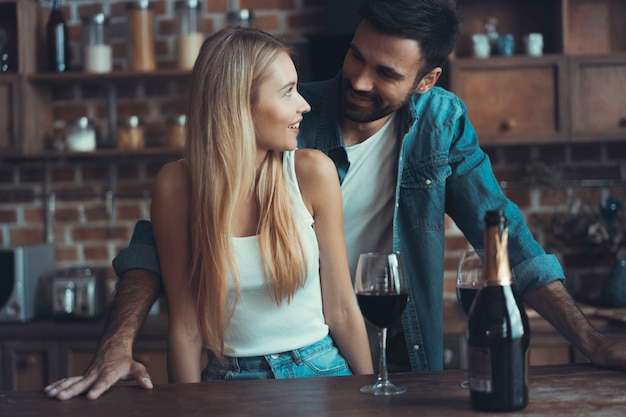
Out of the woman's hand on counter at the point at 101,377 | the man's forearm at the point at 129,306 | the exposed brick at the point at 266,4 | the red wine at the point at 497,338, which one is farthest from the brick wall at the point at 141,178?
the red wine at the point at 497,338

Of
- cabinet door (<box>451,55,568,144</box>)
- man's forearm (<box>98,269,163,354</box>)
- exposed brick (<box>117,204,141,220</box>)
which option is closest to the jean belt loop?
man's forearm (<box>98,269,163,354</box>)

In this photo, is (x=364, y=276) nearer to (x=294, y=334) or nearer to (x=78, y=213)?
(x=294, y=334)

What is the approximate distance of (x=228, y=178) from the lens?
1616 millimetres

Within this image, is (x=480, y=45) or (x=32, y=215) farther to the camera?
(x=32, y=215)

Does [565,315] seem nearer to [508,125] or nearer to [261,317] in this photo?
[261,317]

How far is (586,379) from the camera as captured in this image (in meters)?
1.29

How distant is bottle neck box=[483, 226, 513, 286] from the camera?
3.53ft

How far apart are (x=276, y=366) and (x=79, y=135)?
2.08 metres

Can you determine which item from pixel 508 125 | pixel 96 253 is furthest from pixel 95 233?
pixel 508 125

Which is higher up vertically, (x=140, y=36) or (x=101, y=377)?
(x=140, y=36)

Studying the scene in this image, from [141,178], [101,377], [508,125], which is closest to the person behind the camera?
[101,377]

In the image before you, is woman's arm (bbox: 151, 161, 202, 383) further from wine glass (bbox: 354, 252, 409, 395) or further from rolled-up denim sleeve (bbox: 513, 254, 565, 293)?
rolled-up denim sleeve (bbox: 513, 254, 565, 293)

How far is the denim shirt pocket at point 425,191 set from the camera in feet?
6.43

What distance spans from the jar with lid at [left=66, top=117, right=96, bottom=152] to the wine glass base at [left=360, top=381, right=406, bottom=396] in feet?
7.83
